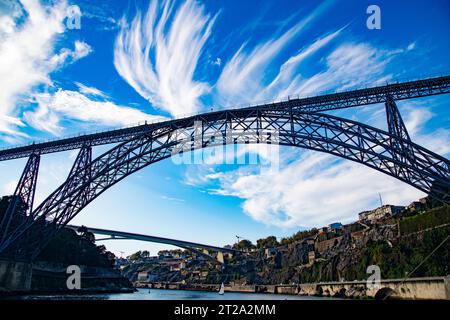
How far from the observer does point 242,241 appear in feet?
434

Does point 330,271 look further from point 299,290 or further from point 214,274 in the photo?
point 214,274

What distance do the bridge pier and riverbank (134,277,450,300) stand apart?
3259cm

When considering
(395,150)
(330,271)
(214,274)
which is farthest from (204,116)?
(214,274)

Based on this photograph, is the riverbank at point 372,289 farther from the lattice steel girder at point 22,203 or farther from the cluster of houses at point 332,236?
the lattice steel girder at point 22,203

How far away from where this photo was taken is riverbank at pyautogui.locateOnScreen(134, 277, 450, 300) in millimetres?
28109

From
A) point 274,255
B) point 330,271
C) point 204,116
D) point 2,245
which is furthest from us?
point 274,255

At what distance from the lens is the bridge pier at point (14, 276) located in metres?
28.0

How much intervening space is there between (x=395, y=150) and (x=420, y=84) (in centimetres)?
568

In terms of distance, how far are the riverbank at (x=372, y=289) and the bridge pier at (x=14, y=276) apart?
107ft

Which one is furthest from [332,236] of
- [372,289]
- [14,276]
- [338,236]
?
[14,276]

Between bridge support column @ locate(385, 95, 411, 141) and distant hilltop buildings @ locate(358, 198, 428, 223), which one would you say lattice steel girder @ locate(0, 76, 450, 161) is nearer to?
bridge support column @ locate(385, 95, 411, 141)

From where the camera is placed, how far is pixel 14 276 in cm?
2858

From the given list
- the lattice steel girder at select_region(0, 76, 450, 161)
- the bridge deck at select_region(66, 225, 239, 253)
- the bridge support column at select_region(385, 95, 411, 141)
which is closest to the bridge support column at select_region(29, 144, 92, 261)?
the lattice steel girder at select_region(0, 76, 450, 161)

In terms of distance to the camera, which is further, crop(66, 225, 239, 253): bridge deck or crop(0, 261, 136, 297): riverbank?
crop(66, 225, 239, 253): bridge deck
